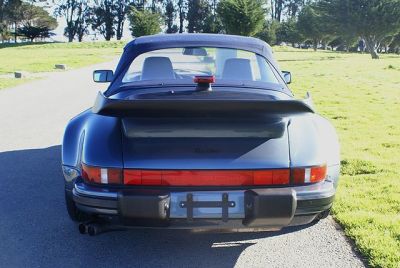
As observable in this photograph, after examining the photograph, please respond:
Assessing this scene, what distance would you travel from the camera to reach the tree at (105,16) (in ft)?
320

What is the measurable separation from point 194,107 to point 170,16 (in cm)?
10306

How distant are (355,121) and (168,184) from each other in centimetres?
724

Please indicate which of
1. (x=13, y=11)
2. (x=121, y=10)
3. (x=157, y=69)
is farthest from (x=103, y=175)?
(x=121, y=10)

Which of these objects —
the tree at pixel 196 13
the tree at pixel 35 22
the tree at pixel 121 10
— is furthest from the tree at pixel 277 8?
the tree at pixel 35 22

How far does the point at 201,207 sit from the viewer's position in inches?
114

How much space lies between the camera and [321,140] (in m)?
3.25

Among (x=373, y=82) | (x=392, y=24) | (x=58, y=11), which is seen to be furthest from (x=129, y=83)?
(x=58, y=11)

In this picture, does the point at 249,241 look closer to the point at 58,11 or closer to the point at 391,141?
the point at 391,141

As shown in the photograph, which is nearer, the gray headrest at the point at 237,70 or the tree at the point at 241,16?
the gray headrest at the point at 237,70

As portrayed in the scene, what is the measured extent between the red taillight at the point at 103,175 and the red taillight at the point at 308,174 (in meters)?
Result: 1.11

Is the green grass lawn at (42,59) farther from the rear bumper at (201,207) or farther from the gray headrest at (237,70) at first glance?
the rear bumper at (201,207)

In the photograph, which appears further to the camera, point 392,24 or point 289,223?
point 392,24

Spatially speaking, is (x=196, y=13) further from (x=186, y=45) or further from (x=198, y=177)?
(x=198, y=177)

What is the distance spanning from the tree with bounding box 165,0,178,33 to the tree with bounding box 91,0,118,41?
1115 cm
